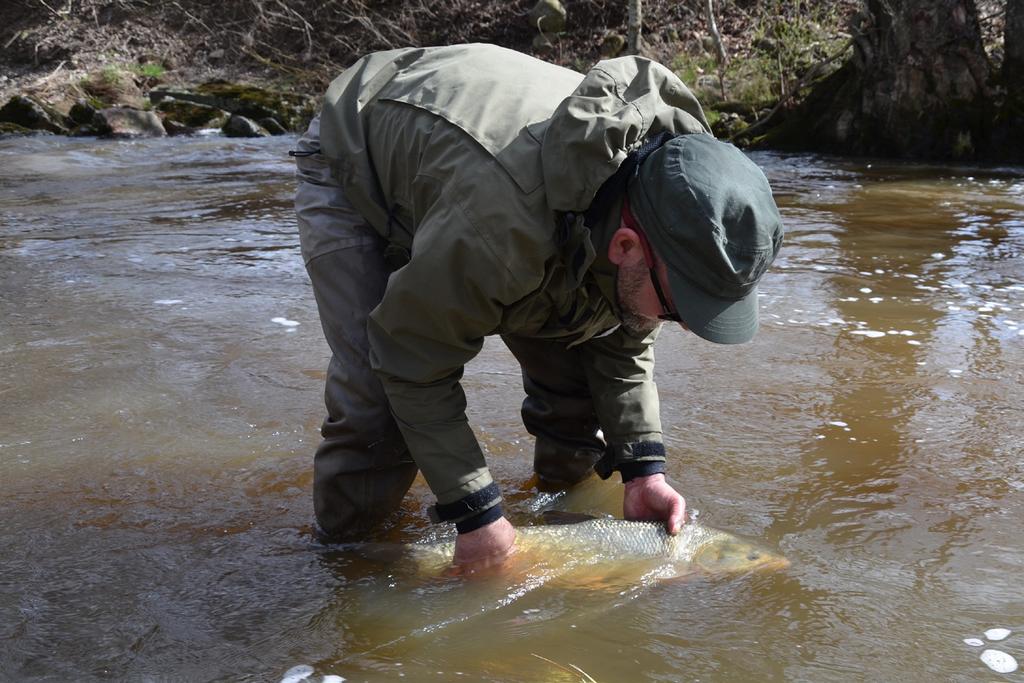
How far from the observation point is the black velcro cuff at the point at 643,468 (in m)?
3.09

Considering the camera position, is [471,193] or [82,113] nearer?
[471,193]

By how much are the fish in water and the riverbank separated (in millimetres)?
12031

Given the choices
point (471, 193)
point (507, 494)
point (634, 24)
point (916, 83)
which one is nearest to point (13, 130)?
point (634, 24)

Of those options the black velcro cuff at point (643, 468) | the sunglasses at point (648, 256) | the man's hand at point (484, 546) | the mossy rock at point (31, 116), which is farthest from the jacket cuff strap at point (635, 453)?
the mossy rock at point (31, 116)

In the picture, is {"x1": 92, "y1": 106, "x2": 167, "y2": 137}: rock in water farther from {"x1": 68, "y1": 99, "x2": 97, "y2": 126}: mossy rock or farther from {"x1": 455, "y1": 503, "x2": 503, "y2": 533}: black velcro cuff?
{"x1": 455, "y1": 503, "x2": 503, "y2": 533}: black velcro cuff

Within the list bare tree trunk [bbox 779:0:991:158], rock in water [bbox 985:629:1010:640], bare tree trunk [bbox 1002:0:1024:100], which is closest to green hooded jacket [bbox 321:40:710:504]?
rock in water [bbox 985:629:1010:640]

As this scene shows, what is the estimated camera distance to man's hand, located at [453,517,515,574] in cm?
275

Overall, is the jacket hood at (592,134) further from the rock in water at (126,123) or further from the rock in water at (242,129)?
the rock in water at (126,123)

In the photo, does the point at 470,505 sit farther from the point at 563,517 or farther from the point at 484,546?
the point at 563,517

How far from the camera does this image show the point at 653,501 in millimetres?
3049

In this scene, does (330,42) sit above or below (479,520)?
above

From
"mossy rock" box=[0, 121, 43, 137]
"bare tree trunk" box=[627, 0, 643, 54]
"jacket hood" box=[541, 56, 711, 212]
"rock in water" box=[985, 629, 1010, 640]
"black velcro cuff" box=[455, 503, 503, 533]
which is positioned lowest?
"mossy rock" box=[0, 121, 43, 137]

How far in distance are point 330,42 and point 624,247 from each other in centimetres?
2094

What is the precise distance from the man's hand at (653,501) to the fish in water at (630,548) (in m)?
0.05
